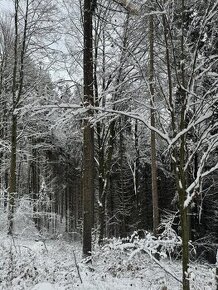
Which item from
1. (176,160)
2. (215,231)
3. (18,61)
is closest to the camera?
(176,160)

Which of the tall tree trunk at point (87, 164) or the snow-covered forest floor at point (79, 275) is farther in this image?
the tall tree trunk at point (87, 164)

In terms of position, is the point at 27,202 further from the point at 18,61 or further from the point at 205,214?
the point at 205,214

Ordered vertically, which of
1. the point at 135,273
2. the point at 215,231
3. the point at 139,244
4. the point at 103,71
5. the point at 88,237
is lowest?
the point at 215,231

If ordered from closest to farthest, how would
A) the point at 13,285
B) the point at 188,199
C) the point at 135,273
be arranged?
the point at 188,199, the point at 13,285, the point at 135,273

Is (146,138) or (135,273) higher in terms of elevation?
(146,138)

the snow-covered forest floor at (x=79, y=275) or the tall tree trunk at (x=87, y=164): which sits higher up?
the tall tree trunk at (x=87, y=164)

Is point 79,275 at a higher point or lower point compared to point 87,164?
lower

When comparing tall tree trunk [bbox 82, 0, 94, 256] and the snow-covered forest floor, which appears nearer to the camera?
the snow-covered forest floor

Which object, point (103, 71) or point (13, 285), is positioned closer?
point (13, 285)

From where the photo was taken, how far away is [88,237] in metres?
9.64

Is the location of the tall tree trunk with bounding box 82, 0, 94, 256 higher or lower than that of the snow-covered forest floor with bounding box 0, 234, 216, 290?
higher

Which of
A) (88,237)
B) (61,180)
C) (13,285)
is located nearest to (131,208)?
(61,180)

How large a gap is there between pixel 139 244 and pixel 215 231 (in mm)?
21113

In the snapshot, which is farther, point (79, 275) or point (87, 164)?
point (87, 164)
